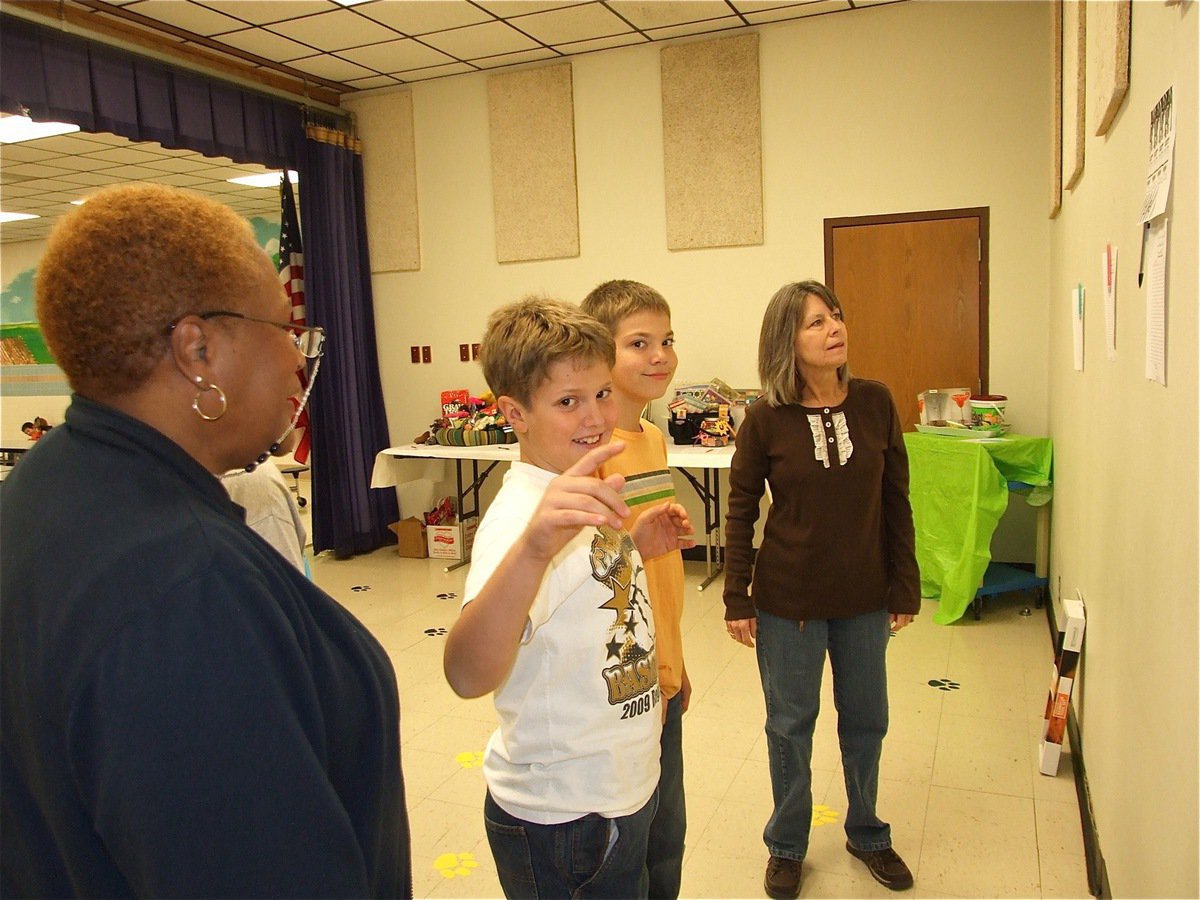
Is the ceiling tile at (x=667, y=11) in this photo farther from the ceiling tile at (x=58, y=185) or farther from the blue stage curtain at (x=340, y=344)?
the ceiling tile at (x=58, y=185)

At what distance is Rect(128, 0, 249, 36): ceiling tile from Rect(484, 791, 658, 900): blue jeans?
457cm

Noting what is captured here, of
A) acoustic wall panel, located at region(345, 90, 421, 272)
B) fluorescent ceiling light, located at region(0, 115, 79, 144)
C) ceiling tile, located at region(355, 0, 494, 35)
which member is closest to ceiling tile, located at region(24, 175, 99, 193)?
fluorescent ceiling light, located at region(0, 115, 79, 144)

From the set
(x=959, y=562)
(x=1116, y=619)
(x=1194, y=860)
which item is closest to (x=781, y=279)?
(x=959, y=562)

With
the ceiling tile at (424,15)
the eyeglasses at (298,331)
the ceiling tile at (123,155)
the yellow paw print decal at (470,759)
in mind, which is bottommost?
the yellow paw print decal at (470,759)

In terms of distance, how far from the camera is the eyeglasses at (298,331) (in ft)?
2.65

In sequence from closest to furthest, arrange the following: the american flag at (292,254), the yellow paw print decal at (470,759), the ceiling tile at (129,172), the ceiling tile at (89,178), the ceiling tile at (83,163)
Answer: the yellow paw print decal at (470,759) → the american flag at (292,254) → the ceiling tile at (83,163) → the ceiling tile at (129,172) → the ceiling tile at (89,178)

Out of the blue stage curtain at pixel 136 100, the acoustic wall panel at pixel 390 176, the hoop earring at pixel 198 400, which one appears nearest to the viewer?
the hoop earring at pixel 198 400

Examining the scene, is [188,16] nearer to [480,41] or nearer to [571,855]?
[480,41]

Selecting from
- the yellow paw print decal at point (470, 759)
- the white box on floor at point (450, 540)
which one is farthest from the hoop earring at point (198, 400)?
the white box on floor at point (450, 540)

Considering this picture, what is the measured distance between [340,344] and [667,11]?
2958 millimetres

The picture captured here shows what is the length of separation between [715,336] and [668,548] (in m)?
4.04

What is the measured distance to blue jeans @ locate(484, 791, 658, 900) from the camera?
3.98ft

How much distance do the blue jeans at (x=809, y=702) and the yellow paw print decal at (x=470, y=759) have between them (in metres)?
1.13

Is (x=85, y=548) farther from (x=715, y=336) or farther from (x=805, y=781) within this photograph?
(x=715, y=336)
